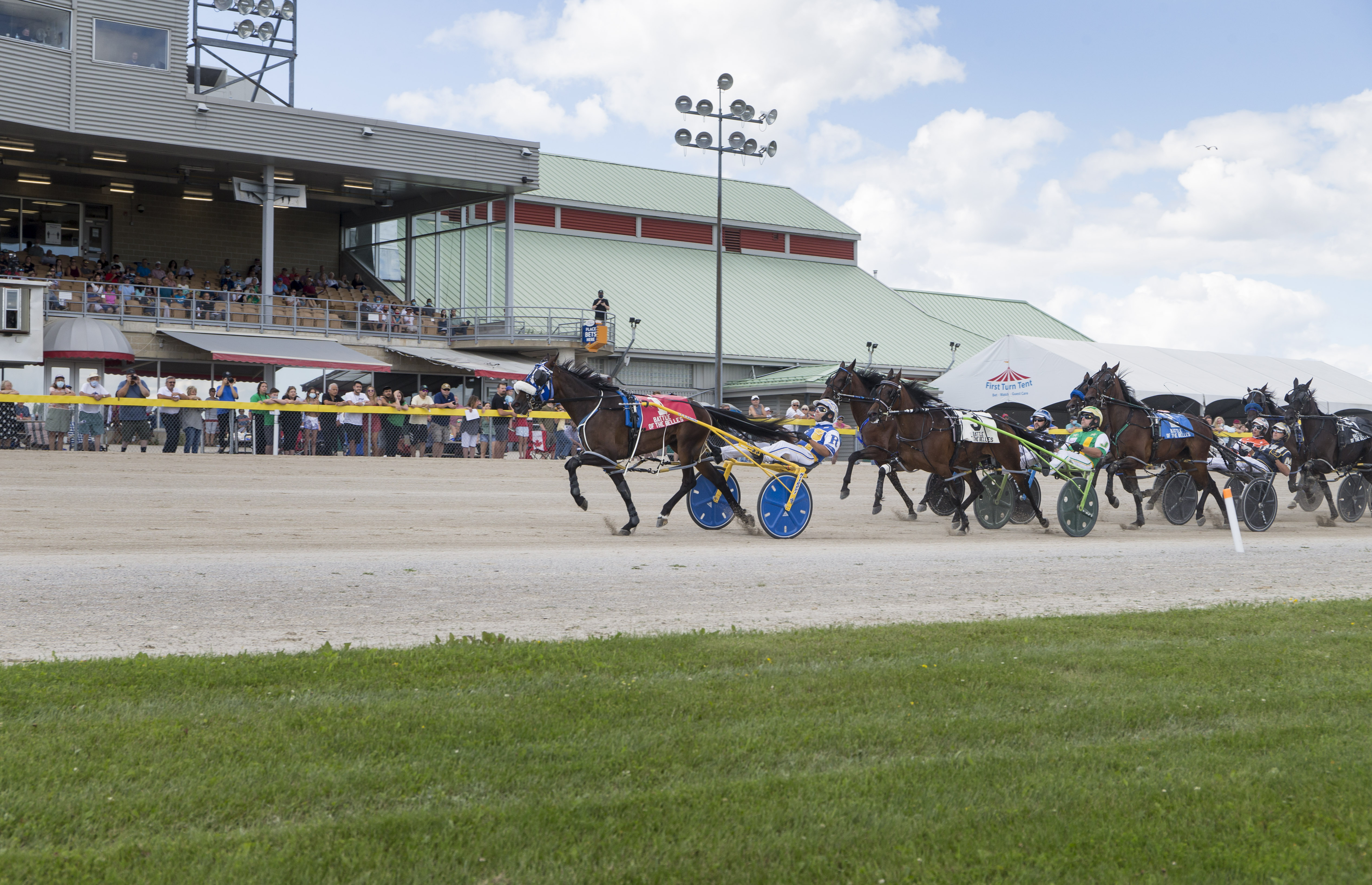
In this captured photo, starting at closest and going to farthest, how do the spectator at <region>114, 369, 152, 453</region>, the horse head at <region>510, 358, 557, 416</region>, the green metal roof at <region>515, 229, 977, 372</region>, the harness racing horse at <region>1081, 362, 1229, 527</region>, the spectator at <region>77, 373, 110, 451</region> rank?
the horse head at <region>510, 358, 557, 416</region> < the harness racing horse at <region>1081, 362, 1229, 527</region> < the spectator at <region>77, 373, 110, 451</region> < the spectator at <region>114, 369, 152, 453</region> < the green metal roof at <region>515, 229, 977, 372</region>

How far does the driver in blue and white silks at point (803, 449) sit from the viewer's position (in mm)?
14648

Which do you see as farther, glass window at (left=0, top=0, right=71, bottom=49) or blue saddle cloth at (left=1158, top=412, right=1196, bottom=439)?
glass window at (left=0, top=0, right=71, bottom=49)

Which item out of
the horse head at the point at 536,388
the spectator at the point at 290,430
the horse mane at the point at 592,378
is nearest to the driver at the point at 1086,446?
the horse mane at the point at 592,378

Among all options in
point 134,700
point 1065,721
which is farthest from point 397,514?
point 1065,721

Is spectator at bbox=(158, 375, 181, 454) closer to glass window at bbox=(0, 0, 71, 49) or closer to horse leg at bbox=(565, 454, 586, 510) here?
horse leg at bbox=(565, 454, 586, 510)

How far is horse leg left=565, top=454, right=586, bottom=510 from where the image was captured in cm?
1438

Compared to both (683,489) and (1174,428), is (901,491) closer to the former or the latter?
(1174,428)

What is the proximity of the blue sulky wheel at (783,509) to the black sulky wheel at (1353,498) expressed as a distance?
33.9 feet

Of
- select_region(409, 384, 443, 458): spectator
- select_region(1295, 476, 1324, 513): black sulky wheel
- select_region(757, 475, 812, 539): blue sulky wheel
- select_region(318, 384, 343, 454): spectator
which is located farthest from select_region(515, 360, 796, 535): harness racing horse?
select_region(1295, 476, 1324, 513): black sulky wheel

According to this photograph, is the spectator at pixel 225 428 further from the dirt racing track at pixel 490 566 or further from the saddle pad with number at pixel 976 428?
the saddle pad with number at pixel 976 428

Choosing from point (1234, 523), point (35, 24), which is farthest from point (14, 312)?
point (1234, 523)

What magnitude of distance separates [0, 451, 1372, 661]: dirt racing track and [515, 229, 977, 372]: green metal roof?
24.6 meters

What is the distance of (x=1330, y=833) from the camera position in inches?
160

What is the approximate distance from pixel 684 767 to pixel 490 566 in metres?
6.67
